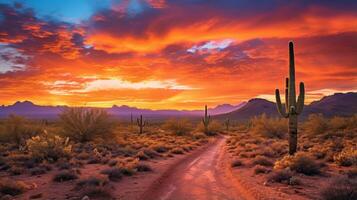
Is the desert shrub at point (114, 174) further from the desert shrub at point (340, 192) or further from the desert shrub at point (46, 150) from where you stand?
the desert shrub at point (340, 192)

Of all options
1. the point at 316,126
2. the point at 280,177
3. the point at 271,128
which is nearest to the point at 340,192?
the point at 280,177

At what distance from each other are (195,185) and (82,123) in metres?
18.5

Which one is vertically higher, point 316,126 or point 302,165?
point 316,126

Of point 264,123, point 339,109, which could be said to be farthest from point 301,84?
point 339,109

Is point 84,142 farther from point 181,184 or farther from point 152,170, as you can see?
point 181,184

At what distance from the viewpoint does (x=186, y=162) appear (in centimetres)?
2027

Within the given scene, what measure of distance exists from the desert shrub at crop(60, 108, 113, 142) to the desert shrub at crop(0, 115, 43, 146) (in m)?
3.03

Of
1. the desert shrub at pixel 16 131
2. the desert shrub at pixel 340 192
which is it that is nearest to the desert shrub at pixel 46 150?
the desert shrub at pixel 16 131

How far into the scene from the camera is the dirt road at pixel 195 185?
11238 mm

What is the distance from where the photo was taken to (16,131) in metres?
28.7

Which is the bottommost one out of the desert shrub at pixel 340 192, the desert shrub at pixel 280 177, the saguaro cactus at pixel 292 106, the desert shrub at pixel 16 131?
the desert shrub at pixel 280 177

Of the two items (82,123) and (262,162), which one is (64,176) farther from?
(82,123)

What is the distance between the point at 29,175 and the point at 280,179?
1108 centimetres

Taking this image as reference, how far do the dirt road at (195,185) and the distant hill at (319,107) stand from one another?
132 m
